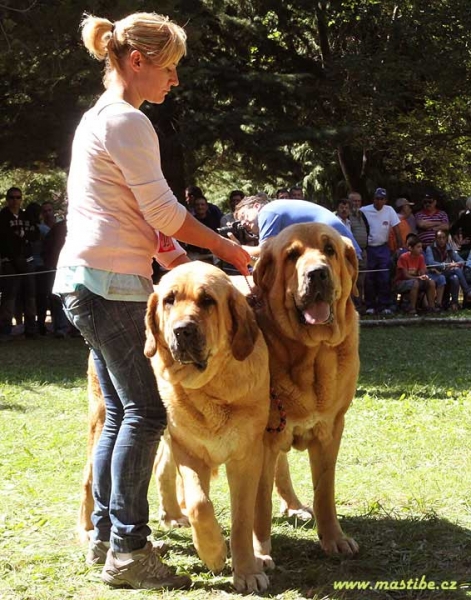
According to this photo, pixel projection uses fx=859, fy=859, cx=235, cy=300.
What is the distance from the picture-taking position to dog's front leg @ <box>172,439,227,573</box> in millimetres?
3441

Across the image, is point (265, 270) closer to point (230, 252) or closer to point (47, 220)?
point (230, 252)

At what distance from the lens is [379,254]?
15.1m

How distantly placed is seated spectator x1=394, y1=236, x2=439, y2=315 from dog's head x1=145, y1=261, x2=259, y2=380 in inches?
466

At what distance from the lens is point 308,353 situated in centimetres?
393

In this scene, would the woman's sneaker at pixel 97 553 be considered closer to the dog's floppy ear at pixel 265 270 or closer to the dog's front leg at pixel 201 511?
the dog's front leg at pixel 201 511

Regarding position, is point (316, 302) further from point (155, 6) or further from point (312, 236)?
point (155, 6)

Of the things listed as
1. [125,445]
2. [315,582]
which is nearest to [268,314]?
[125,445]

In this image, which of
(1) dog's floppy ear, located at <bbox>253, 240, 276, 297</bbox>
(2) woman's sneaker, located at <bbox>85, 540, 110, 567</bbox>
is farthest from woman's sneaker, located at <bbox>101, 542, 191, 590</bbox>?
(1) dog's floppy ear, located at <bbox>253, 240, 276, 297</bbox>

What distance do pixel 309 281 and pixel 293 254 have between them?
0.68 ft

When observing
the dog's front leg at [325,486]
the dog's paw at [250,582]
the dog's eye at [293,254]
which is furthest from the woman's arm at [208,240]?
the dog's paw at [250,582]

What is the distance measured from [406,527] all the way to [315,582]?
0.73m

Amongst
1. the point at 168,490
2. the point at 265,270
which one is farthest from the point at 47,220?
the point at 265,270

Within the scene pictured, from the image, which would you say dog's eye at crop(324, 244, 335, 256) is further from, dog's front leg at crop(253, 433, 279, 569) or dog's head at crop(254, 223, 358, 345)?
dog's front leg at crop(253, 433, 279, 569)

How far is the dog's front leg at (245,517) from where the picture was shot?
3490 millimetres
